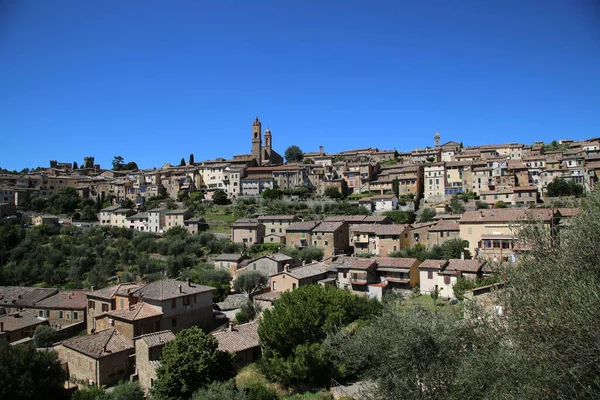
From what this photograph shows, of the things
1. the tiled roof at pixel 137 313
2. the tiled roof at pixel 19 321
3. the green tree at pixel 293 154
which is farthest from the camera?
the green tree at pixel 293 154

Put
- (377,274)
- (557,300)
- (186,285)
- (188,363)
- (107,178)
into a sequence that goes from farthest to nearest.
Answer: (107,178)
(377,274)
(186,285)
(188,363)
(557,300)

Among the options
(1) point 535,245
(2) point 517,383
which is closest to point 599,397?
(2) point 517,383

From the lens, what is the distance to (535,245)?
1155cm

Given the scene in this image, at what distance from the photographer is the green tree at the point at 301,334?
61.1 feet

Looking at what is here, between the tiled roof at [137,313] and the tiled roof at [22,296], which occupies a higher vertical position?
the tiled roof at [137,313]

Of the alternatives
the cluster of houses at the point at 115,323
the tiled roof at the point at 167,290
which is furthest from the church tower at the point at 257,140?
the tiled roof at the point at 167,290

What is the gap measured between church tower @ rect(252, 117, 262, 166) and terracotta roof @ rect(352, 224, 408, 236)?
164 ft

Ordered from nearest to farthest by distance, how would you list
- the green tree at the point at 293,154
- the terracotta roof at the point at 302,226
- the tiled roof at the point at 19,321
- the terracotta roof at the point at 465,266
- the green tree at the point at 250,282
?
the terracotta roof at the point at 465,266, the tiled roof at the point at 19,321, the green tree at the point at 250,282, the terracotta roof at the point at 302,226, the green tree at the point at 293,154

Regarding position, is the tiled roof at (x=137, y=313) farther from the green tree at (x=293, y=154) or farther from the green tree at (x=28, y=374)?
the green tree at (x=293, y=154)

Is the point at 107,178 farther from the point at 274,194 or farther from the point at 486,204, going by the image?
the point at 486,204

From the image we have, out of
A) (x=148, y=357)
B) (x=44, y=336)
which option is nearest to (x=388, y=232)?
(x=148, y=357)

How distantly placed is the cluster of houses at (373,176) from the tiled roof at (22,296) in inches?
1016

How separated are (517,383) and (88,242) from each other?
5667 cm

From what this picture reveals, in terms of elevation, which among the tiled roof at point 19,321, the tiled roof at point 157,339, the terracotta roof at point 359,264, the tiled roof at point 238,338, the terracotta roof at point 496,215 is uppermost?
the terracotta roof at point 496,215
